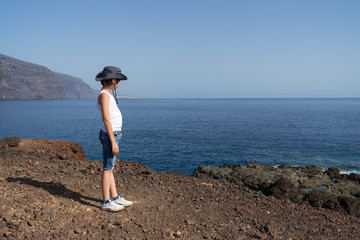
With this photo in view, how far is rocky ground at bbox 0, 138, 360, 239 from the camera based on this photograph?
485cm

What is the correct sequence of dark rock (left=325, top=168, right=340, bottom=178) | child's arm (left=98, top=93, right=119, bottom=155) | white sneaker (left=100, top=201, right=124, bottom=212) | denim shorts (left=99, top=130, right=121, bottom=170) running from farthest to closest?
dark rock (left=325, top=168, right=340, bottom=178) → white sneaker (left=100, top=201, right=124, bottom=212) → denim shorts (left=99, top=130, right=121, bottom=170) → child's arm (left=98, top=93, right=119, bottom=155)

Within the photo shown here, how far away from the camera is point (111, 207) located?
5527 millimetres

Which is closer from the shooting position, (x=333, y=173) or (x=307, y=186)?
(x=307, y=186)

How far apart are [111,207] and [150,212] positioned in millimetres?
788

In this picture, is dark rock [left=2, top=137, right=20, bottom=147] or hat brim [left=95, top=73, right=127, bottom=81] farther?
dark rock [left=2, top=137, right=20, bottom=147]

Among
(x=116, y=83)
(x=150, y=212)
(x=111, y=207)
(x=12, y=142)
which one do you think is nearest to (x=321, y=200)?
(x=150, y=212)

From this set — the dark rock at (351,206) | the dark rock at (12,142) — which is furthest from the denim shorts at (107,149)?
the dark rock at (12,142)

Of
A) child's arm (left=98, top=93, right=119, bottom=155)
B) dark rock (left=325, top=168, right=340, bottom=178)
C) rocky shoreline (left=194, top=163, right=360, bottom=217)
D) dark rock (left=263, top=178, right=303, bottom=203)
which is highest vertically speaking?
child's arm (left=98, top=93, right=119, bottom=155)

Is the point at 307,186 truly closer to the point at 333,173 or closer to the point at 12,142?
the point at 333,173

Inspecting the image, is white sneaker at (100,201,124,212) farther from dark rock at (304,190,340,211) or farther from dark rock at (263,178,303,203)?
dark rock at (304,190,340,211)

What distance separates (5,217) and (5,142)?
9.08 meters

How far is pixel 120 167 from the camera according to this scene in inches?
387

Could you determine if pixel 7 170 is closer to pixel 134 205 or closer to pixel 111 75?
pixel 134 205

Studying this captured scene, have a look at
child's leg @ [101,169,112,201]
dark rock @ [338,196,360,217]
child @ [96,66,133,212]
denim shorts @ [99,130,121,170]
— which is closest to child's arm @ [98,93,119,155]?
child @ [96,66,133,212]
